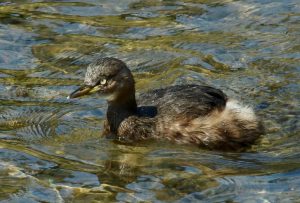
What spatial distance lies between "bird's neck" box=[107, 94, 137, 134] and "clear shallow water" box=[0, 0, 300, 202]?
10.3 inches

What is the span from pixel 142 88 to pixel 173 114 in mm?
1596

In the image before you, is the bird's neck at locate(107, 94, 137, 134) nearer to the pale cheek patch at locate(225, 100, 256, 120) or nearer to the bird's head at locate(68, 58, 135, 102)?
the bird's head at locate(68, 58, 135, 102)

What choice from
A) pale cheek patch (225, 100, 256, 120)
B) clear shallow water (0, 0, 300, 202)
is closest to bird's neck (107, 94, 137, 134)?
clear shallow water (0, 0, 300, 202)

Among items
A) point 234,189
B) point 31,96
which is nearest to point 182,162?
point 234,189

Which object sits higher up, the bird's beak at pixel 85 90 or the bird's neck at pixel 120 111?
the bird's beak at pixel 85 90

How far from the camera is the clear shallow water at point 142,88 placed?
24.0ft

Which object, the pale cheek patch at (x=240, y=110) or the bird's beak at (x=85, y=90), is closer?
the bird's beak at (x=85, y=90)

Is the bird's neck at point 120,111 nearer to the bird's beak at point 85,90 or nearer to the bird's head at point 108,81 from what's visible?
the bird's head at point 108,81

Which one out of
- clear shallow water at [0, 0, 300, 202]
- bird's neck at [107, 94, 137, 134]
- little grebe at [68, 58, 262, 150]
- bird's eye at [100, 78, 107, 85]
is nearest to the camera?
clear shallow water at [0, 0, 300, 202]

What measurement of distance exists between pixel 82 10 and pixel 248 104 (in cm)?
416

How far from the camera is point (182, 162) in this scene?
793 cm

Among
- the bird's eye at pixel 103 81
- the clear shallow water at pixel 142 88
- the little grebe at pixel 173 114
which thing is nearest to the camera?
the clear shallow water at pixel 142 88

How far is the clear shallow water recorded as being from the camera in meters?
7.32

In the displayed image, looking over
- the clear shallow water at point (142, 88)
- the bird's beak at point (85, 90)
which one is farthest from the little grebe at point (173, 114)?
the clear shallow water at point (142, 88)
